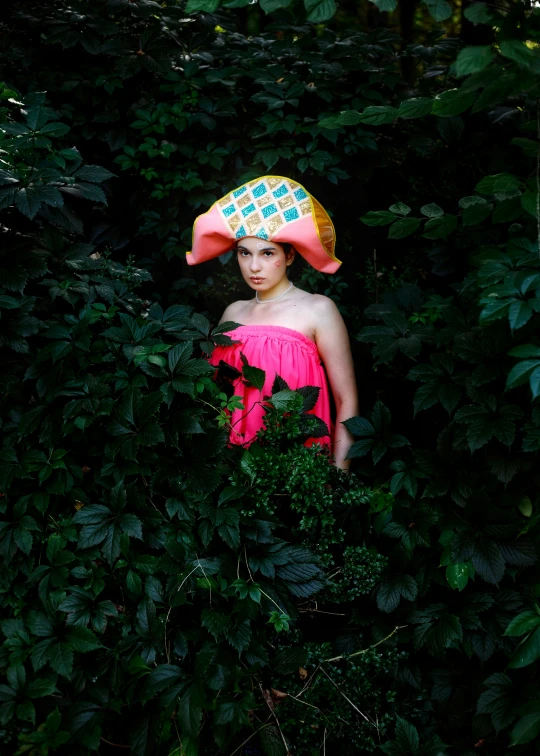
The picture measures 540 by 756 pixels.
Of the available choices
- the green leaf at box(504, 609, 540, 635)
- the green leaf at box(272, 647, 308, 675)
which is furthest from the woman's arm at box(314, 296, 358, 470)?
the green leaf at box(504, 609, 540, 635)

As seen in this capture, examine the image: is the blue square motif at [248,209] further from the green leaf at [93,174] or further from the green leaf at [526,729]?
the green leaf at [526,729]

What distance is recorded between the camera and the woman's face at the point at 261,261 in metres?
2.88

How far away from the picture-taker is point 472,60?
1671mm

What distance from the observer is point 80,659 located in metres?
2.24

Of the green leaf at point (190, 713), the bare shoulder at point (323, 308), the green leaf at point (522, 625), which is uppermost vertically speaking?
the bare shoulder at point (323, 308)

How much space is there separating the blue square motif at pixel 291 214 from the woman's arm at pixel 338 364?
0.35 m

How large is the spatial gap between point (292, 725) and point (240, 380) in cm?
125

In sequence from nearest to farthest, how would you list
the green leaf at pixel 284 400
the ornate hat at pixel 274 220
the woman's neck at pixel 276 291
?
1. the green leaf at pixel 284 400
2. the ornate hat at pixel 274 220
3. the woman's neck at pixel 276 291

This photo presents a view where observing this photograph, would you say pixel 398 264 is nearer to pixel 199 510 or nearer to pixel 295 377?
pixel 295 377

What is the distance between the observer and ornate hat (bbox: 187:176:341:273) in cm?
283

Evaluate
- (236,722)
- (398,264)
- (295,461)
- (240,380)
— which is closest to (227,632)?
(236,722)

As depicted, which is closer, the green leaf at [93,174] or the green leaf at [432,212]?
the green leaf at [432,212]

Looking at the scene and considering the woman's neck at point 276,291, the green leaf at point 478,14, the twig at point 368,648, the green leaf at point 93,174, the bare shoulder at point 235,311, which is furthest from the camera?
the bare shoulder at point 235,311

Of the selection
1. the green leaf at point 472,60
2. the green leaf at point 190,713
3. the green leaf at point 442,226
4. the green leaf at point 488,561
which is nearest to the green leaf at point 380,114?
the green leaf at point 442,226
